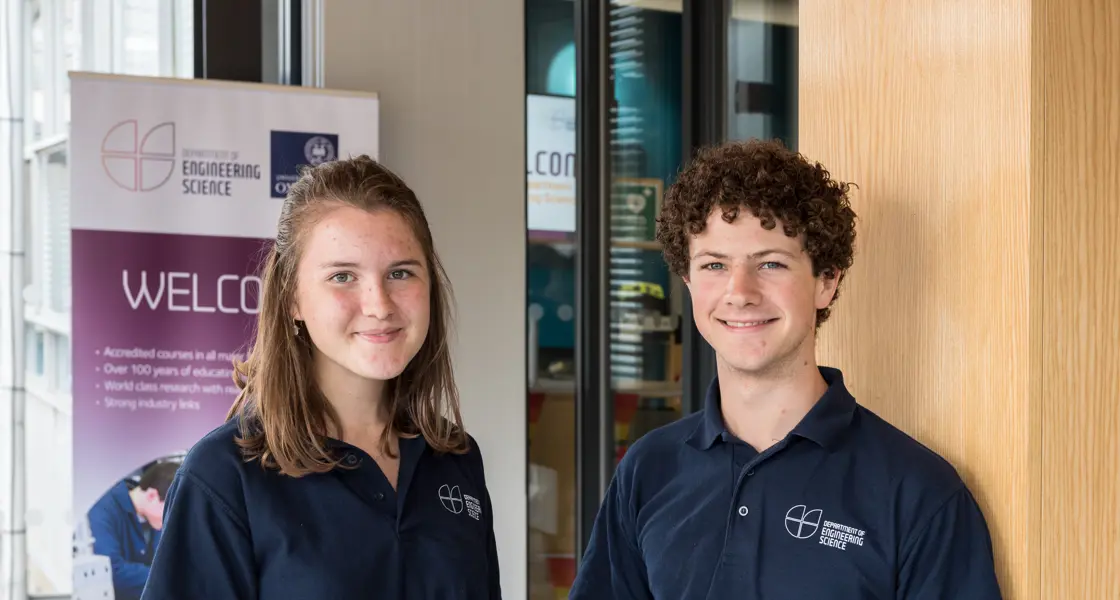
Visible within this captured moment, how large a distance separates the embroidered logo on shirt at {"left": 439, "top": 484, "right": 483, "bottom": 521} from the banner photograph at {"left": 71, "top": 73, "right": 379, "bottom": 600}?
2167 millimetres

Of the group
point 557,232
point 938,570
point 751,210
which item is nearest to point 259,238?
point 557,232

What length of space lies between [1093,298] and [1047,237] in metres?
0.13

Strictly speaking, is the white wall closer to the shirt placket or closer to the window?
the window

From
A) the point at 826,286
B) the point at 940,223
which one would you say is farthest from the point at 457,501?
the point at 940,223

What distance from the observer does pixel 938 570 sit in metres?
1.60

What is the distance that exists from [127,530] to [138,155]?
132 cm

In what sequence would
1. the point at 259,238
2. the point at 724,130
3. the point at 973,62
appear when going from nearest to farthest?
1. the point at 973,62
2. the point at 259,238
3. the point at 724,130

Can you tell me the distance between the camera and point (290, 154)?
415cm

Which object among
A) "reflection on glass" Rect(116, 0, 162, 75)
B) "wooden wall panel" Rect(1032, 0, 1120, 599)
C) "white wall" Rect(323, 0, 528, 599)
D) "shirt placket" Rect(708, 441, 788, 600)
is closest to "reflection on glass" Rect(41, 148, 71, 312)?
"reflection on glass" Rect(116, 0, 162, 75)

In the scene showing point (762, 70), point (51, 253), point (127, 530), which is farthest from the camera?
point (762, 70)

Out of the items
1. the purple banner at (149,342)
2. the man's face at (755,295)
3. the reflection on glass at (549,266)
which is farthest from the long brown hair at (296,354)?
the reflection on glass at (549,266)

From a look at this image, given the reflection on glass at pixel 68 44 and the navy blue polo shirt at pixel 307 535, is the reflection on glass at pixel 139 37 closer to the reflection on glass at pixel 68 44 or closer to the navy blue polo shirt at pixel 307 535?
the reflection on glass at pixel 68 44

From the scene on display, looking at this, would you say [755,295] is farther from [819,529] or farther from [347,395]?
[347,395]

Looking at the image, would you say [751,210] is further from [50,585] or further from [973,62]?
[50,585]
